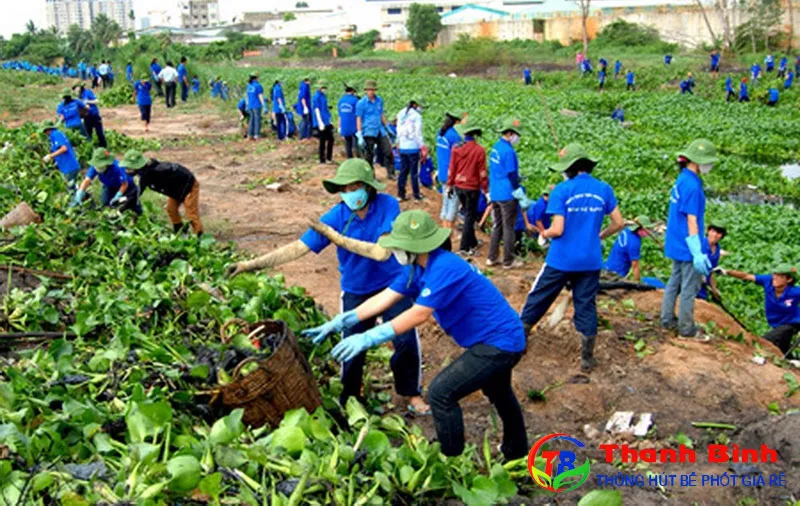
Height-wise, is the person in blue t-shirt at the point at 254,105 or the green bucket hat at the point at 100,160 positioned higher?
the person in blue t-shirt at the point at 254,105

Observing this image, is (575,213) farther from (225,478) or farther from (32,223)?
(32,223)

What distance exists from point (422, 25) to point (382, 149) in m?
48.6

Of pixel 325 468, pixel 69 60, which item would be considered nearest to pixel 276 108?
pixel 325 468

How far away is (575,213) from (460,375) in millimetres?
2088

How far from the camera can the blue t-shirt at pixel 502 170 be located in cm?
812

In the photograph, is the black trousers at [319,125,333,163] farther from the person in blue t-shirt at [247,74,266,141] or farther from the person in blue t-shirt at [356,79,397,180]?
the person in blue t-shirt at [247,74,266,141]

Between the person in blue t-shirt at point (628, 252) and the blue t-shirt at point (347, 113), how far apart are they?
19.7ft

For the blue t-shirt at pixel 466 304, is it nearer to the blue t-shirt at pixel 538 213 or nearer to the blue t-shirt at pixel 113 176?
the blue t-shirt at pixel 538 213

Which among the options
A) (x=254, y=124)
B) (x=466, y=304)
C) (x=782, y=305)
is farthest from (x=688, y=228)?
(x=254, y=124)

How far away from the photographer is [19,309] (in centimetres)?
521

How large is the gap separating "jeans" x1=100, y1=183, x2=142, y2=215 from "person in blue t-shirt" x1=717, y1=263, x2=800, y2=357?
6467 millimetres

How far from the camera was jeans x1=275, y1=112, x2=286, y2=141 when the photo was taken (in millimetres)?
17358

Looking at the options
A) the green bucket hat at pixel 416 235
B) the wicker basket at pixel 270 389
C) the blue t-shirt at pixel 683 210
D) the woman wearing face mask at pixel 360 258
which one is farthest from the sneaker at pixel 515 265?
the wicker basket at pixel 270 389

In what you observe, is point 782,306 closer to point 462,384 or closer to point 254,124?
point 462,384
